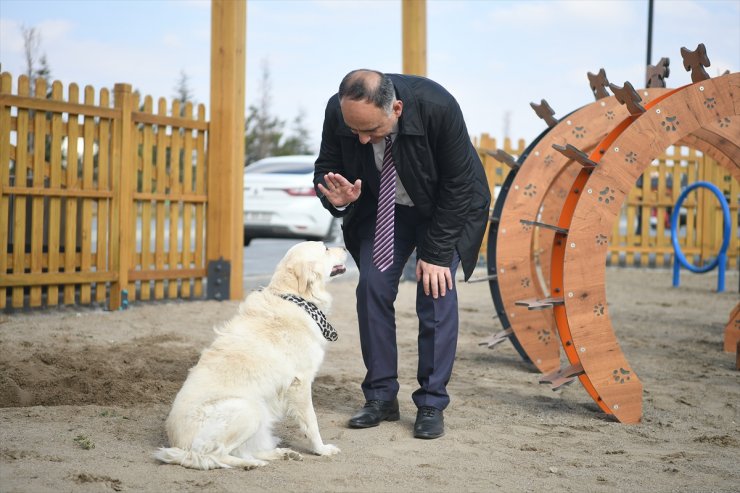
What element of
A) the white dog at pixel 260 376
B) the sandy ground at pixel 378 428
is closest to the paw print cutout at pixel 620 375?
the sandy ground at pixel 378 428

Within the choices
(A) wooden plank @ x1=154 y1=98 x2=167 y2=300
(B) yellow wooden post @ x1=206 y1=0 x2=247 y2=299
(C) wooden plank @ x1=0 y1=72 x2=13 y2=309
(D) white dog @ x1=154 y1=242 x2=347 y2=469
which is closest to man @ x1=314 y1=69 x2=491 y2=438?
(D) white dog @ x1=154 y1=242 x2=347 y2=469

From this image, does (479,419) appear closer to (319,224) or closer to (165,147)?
(165,147)

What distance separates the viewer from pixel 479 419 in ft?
16.2

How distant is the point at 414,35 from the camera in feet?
40.2

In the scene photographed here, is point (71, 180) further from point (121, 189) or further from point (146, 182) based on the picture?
point (146, 182)

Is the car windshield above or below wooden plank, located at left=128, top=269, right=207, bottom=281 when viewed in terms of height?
above

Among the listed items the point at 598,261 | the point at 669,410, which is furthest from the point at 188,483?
the point at 669,410

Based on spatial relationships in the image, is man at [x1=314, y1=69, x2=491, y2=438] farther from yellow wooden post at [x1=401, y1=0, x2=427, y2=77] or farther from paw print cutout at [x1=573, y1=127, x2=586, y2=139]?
yellow wooden post at [x1=401, y1=0, x2=427, y2=77]

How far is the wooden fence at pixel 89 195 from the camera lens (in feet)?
25.9

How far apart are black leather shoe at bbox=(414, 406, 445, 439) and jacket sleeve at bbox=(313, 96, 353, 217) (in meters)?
1.23

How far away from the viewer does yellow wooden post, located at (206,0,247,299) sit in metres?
9.63

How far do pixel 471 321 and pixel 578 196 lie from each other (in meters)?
4.44

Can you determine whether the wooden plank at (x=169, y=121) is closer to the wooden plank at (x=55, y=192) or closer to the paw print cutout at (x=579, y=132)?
the wooden plank at (x=55, y=192)

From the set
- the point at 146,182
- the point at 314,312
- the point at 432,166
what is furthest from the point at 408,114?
the point at 146,182
